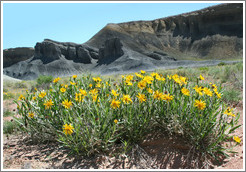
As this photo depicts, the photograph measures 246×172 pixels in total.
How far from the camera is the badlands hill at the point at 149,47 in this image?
194 feet

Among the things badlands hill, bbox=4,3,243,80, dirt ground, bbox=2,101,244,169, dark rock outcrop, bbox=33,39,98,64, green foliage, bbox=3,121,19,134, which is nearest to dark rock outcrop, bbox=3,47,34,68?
badlands hill, bbox=4,3,243,80

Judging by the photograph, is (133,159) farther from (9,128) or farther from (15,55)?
(15,55)

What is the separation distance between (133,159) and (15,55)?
92496 mm

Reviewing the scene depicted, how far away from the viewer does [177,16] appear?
83.1 m

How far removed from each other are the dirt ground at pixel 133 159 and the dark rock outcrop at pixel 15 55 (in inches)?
3548

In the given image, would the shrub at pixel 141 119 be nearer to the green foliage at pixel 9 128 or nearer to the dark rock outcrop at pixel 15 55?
the green foliage at pixel 9 128

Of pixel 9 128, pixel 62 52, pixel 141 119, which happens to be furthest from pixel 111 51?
pixel 141 119

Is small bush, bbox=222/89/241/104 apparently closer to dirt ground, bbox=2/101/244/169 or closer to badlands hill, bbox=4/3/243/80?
dirt ground, bbox=2/101/244/169

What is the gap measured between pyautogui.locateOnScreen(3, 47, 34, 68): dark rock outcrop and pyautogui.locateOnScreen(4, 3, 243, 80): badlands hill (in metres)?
0.41

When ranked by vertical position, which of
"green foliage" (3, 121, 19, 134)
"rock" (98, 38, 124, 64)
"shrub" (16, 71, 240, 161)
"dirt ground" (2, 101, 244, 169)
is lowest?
"dirt ground" (2, 101, 244, 169)

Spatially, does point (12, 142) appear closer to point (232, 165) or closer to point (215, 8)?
point (232, 165)

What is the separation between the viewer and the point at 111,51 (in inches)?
2502

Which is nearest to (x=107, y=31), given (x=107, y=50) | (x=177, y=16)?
(x=107, y=50)

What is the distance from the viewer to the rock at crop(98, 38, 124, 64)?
6103 centimetres
